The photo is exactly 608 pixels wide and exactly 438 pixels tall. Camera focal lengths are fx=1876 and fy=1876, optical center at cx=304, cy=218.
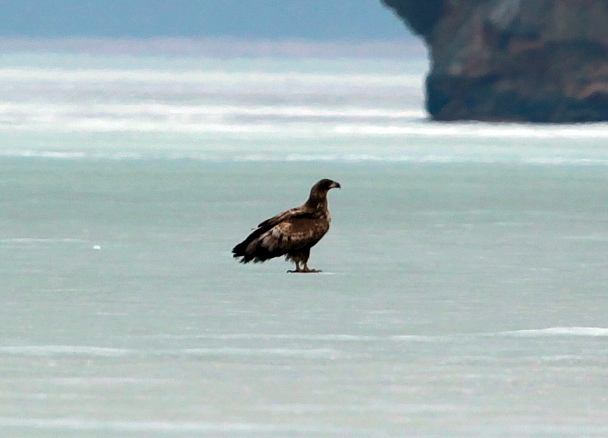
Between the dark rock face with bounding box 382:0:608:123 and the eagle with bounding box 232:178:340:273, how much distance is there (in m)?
55.6

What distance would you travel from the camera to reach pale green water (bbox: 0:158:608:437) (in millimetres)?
7840

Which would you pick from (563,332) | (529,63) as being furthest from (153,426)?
(529,63)

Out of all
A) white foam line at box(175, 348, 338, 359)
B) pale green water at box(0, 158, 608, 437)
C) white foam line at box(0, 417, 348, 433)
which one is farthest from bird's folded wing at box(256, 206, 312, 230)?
white foam line at box(0, 417, 348, 433)

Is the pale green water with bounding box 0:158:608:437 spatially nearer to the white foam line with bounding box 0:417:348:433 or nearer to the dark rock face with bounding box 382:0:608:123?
the white foam line with bounding box 0:417:348:433

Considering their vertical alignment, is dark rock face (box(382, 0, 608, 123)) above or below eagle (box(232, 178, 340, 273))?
above

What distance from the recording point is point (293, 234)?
1338 centimetres

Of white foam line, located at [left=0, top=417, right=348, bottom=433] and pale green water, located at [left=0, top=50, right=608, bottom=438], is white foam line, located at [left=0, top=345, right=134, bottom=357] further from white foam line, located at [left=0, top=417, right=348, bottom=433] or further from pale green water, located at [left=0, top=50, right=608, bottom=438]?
white foam line, located at [left=0, top=417, right=348, bottom=433]

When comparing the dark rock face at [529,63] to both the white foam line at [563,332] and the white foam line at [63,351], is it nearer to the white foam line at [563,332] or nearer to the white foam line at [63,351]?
the white foam line at [563,332]

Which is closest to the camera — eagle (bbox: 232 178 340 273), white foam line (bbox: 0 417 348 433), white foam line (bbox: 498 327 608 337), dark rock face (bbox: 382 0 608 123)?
white foam line (bbox: 0 417 348 433)

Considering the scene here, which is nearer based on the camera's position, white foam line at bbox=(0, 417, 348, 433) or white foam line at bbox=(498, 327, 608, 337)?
white foam line at bbox=(0, 417, 348, 433)

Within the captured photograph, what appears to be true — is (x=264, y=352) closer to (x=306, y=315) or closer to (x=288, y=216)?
(x=306, y=315)

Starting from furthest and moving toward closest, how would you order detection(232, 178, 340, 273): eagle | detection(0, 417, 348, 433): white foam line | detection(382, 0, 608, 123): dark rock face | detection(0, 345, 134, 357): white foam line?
detection(382, 0, 608, 123): dark rock face, detection(232, 178, 340, 273): eagle, detection(0, 345, 134, 357): white foam line, detection(0, 417, 348, 433): white foam line

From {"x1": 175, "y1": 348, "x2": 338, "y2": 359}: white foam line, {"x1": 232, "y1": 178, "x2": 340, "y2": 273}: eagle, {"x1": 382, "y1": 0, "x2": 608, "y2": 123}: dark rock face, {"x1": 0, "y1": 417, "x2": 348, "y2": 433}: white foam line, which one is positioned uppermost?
{"x1": 382, "y1": 0, "x2": 608, "y2": 123}: dark rock face

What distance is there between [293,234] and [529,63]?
187 feet
